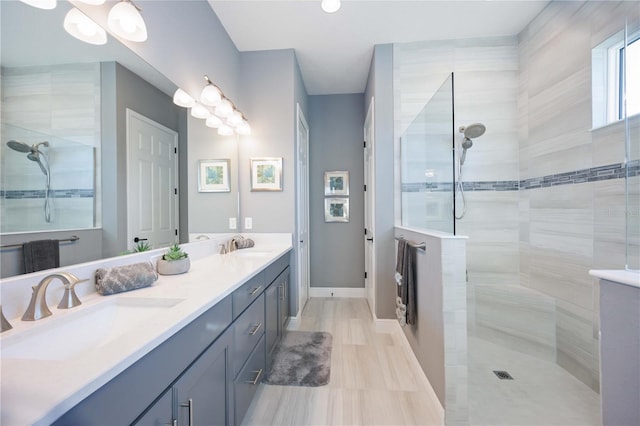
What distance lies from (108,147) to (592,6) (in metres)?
3.15

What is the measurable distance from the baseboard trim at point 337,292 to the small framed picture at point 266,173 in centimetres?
176

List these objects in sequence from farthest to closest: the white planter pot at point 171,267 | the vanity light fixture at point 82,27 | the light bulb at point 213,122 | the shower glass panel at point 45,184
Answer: the light bulb at point 213,122
the white planter pot at point 171,267
the vanity light fixture at point 82,27
the shower glass panel at point 45,184

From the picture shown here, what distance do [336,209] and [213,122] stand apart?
2.02 m

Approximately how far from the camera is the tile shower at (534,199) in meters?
1.60

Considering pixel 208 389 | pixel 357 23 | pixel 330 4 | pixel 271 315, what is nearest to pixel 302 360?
pixel 271 315

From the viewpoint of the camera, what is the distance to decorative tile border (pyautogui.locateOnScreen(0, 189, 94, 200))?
759 millimetres

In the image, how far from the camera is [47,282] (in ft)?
2.72

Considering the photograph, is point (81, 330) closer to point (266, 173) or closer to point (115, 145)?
point (115, 145)

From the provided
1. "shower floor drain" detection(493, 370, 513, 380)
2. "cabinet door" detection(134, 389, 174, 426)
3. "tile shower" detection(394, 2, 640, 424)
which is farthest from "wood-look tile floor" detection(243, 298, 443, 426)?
"cabinet door" detection(134, 389, 174, 426)

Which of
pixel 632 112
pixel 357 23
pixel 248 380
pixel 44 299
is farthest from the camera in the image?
pixel 357 23

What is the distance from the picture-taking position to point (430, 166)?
6.59 ft

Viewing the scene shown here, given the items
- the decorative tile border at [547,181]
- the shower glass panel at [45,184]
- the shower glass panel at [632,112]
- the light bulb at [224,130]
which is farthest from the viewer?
the light bulb at [224,130]

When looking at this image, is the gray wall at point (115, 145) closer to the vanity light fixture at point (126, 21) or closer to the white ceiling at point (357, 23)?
the vanity light fixture at point (126, 21)

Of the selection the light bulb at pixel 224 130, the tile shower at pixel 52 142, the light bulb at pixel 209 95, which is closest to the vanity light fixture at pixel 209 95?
the light bulb at pixel 209 95
